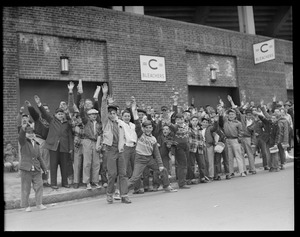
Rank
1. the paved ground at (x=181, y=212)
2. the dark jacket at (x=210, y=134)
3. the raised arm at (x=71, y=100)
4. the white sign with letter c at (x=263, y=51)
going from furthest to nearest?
the white sign with letter c at (x=263, y=51) → the dark jacket at (x=210, y=134) → the raised arm at (x=71, y=100) → the paved ground at (x=181, y=212)

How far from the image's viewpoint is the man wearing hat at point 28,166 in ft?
20.6

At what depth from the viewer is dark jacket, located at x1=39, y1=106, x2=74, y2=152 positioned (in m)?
7.56

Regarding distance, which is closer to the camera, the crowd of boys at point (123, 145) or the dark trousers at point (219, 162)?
the crowd of boys at point (123, 145)

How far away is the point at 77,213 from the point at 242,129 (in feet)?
17.7

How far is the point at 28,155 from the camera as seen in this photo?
6.33m

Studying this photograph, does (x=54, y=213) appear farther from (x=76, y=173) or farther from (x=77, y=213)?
(x=76, y=173)

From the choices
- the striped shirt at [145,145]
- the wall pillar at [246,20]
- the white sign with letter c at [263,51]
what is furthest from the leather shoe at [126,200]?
the wall pillar at [246,20]

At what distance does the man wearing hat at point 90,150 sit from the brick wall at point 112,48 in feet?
11.4

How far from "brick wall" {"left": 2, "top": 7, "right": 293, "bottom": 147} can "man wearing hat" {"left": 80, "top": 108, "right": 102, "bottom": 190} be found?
346cm

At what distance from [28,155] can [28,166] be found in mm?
187

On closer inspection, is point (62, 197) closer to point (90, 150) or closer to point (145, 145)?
point (90, 150)

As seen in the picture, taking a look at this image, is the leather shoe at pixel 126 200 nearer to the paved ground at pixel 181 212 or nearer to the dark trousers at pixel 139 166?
the paved ground at pixel 181 212

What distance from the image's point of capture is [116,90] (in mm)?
12305
